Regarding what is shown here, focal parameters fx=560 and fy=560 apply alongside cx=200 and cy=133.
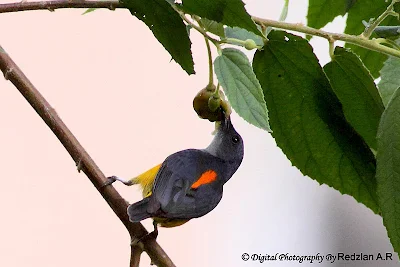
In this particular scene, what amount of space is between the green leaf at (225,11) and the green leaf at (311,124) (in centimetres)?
13

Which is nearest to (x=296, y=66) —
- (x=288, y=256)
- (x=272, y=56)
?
(x=272, y=56)

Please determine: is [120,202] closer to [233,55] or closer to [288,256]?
[233,55]

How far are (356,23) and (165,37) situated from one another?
1.05 feet

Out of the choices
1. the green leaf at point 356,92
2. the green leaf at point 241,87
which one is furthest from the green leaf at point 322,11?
the green leaf at point 241,87

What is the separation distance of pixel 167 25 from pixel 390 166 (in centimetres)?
22

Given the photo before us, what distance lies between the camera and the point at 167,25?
1.30 ft

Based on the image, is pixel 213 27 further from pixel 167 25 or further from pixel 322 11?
pixel 322 11

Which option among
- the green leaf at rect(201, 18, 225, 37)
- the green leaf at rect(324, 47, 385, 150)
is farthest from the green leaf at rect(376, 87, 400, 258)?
the green leaf at rect(201, 18, 225, 37)

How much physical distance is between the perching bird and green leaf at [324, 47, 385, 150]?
0.12 meters

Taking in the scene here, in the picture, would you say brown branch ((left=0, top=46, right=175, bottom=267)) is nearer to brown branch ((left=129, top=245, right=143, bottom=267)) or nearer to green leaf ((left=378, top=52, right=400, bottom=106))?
brown branch ((left=129, top=245, right=143, bottom=267))

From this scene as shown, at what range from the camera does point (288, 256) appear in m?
1.30

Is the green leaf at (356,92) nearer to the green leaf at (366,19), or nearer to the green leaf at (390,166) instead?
the green leaf at (390,166)

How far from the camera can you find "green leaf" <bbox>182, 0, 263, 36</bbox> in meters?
0.36

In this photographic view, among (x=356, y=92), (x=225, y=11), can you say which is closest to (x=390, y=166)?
(x=356, y=92)
